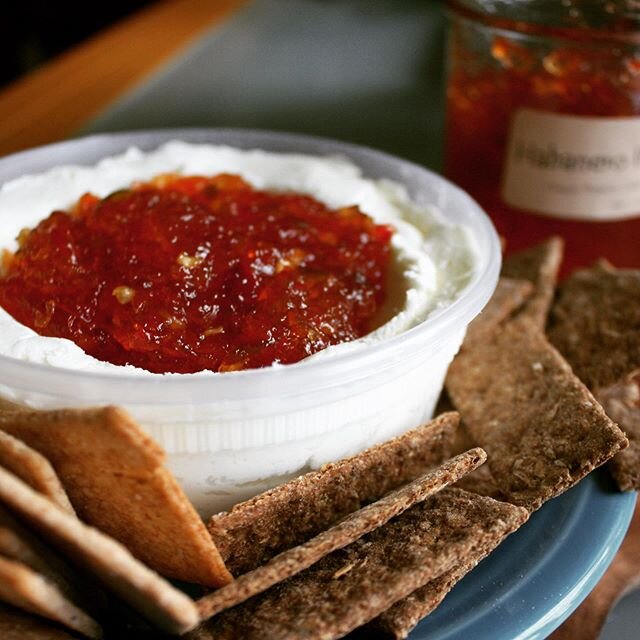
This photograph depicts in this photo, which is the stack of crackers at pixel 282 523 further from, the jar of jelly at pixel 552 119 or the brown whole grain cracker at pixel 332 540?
the jar of jelly at pixel 552 119

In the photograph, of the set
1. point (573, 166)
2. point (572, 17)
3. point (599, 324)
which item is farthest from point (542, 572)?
point (572, 17)

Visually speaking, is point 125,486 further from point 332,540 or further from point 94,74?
point 94,74

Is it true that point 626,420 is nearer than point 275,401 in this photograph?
No

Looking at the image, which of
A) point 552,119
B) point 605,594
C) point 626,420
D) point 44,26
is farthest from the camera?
point 44,26

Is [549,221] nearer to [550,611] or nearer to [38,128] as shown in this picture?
[550,611]

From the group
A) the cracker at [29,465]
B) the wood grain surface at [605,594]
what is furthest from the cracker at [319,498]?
the wood grain surface at [605,594]

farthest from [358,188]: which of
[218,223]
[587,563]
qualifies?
[587,563]
